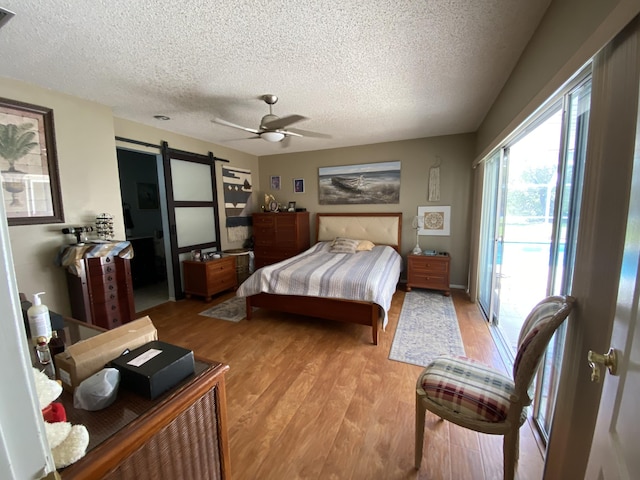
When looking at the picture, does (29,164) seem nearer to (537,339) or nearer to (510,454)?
(537,339)

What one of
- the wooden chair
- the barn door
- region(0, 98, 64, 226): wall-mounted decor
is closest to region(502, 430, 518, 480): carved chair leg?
the wooden chair

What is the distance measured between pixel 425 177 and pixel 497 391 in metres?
3.56

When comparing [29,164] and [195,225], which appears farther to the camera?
[195,225]

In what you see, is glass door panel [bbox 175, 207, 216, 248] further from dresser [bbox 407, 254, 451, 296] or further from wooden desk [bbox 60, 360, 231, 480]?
wooden desk [bbox 60, 360, 231, 480]

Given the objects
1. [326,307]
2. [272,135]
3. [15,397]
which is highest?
[272,135]

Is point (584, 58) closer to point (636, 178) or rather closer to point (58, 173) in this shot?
point (636, 178)

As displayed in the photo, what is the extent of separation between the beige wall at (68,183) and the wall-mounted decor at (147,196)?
2237mm

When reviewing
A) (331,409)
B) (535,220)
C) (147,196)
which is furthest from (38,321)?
(147,196)

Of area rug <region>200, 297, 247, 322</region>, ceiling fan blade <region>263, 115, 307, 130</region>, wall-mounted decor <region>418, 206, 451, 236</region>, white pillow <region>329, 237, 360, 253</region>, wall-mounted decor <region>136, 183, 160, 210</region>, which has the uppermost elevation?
ceiling fan blade <region>263, 115, 307, 130</region>

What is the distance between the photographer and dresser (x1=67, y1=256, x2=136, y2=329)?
2.51 metres

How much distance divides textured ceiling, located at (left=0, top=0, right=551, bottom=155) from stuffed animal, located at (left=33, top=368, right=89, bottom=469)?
1841 mm

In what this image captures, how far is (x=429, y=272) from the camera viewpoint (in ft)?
13.0

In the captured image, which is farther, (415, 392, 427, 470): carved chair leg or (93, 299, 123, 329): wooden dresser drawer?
(93, 299, 123, 329): wooden dresser drawer

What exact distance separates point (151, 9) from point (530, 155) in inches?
120
